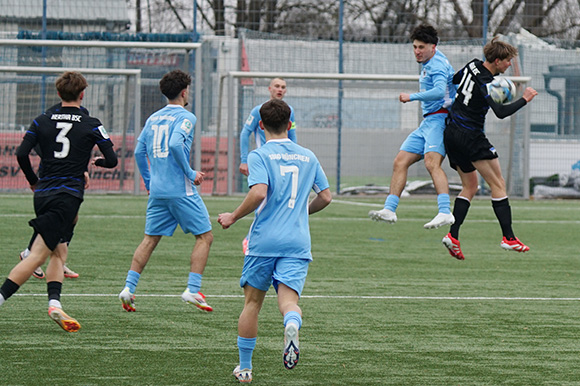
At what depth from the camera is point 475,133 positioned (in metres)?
8.70

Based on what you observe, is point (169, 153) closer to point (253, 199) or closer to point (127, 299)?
point (127, 299)

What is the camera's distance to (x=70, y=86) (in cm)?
682

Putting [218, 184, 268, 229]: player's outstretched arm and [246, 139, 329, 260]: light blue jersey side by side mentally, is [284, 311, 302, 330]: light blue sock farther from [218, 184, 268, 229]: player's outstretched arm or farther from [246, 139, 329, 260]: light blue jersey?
[218, 184, 268, 229]: player's outstretched arm

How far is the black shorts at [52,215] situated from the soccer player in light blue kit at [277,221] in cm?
192

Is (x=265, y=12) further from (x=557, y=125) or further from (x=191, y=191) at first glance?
(x=191, y=191)

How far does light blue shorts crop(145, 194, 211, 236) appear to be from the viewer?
25.4ft

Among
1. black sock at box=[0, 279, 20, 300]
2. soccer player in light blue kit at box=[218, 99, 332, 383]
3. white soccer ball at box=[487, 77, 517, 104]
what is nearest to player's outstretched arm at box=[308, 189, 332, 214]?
soccer player in light blue kit at box=[218, 99, 332, 383]

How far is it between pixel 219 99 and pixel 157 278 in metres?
11.0

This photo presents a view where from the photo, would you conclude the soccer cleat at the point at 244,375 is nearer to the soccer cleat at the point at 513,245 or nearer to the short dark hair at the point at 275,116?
the short dark hair at the point at 275,116

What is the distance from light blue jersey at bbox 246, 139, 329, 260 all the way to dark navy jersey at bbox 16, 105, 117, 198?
6.52 ft

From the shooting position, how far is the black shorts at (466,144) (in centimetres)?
872

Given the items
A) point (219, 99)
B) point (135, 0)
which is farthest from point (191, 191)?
point (135, 0)

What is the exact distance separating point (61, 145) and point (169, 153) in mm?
1116

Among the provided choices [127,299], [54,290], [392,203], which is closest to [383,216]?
[392,203]
